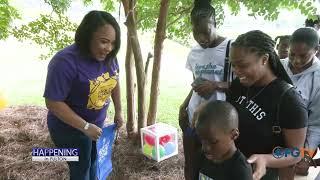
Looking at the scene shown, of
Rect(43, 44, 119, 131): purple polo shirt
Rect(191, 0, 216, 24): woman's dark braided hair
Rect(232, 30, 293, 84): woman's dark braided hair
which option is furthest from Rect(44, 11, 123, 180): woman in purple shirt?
Rect(232, 30, 293, 84): woman's dark braided hair

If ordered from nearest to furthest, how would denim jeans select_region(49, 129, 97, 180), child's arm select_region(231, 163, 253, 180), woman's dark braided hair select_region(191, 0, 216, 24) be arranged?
1. child's arm select_region(231, 163, 253, 180)
2. woman's dark braided hair select_region(191, 0, 216, 24)
3. denim jeans select_region(49, 129, 97, 180)

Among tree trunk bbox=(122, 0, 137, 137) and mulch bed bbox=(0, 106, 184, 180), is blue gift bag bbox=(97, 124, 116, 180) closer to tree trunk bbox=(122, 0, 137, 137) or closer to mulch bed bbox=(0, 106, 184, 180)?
mulch bed bbox=(0, 106, 184, 180)

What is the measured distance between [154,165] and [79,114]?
4.53 feet

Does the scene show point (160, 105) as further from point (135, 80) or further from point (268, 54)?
point (268, 54)

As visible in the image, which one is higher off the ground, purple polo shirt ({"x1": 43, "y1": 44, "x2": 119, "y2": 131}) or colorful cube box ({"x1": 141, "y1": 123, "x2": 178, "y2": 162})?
purple polo shirt ({"x1": 43, "y1": 44, "x2": 119, "y2": 131})

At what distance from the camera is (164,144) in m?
3.11

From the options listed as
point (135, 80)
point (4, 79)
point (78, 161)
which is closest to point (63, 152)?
point (78, 161)

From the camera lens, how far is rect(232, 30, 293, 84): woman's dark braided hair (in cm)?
131

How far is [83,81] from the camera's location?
1812 mm

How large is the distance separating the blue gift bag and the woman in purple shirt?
0.09m

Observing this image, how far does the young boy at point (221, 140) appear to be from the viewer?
117cm

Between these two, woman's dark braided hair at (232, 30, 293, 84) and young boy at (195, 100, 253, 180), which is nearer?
young boy at (195, 100, 253, 180)

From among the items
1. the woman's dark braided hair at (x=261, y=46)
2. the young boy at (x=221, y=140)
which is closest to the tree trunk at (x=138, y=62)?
the woman's dark braided hair at (x=261, y=46)

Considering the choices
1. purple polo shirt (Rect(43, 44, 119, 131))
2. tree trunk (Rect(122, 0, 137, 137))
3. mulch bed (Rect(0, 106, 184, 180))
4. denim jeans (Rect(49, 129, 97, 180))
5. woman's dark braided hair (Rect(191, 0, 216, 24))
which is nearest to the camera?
purple polo shirt (Rect(43, 44, 119, 131))
